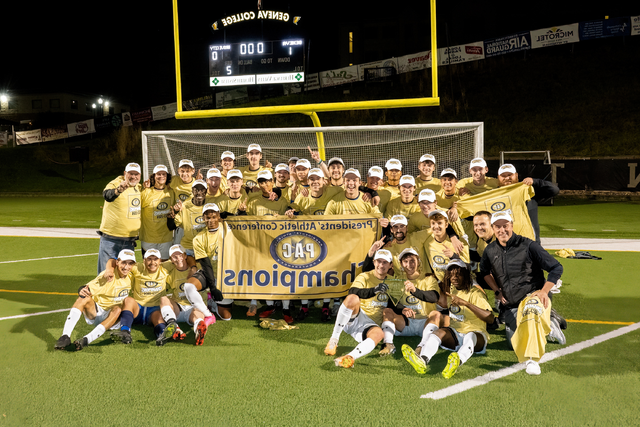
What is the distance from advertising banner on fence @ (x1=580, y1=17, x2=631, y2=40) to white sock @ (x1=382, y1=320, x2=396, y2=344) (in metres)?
36.5

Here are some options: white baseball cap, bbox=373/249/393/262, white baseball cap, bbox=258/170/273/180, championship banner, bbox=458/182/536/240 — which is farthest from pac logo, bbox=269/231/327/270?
championship banner, bbox=458/182/536/240

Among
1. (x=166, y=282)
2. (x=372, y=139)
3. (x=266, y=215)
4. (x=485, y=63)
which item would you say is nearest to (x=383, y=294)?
(x=266, y=215)

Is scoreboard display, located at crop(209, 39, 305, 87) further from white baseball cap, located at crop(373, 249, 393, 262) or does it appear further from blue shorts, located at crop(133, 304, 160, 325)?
white baseball cap, located at crop(373, 249, 393, 262)

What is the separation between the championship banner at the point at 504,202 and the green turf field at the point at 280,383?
147cm

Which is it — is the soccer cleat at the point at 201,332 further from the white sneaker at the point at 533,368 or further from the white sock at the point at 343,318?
the white sneaker at the point at 533,368

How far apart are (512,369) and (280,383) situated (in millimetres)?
2323

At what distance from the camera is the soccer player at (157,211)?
7629mm

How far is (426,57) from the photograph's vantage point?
36.0 metres

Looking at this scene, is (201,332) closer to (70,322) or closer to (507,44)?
(70,322)

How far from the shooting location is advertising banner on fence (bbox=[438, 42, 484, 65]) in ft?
119

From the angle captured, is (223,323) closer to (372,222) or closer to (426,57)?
(372,222)

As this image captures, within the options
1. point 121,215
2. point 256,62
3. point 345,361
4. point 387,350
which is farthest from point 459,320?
point 256,62

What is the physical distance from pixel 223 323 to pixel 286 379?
2128 millimetres

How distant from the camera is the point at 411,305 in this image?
19.1ft
